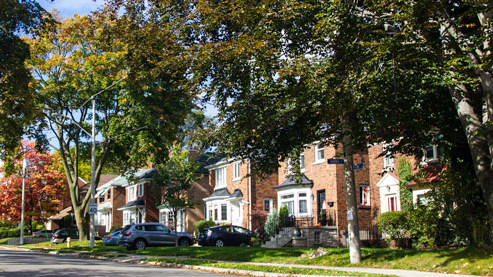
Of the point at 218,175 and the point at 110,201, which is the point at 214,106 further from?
the point at 110,201

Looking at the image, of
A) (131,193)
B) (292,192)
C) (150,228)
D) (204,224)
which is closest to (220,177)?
(204,224)

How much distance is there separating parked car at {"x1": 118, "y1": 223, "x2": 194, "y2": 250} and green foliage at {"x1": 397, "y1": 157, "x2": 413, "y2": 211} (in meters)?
14.2

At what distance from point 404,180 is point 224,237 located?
456 inches

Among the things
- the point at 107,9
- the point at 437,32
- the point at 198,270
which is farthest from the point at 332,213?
the point at 107,9

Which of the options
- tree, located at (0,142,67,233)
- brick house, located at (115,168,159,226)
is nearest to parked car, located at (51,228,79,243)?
brick house, located at (115,168,159,226)

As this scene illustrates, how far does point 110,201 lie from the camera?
210 feet

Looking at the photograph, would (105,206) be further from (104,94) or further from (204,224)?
(104,94)

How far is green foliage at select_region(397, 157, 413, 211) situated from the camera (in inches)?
1048

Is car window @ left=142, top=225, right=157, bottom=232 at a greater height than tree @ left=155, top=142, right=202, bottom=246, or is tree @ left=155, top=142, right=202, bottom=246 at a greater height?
tree @ left=155, top=142, right=202, bottom=246

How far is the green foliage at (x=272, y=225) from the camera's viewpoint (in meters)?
31.8

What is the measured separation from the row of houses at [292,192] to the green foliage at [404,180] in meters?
0.40

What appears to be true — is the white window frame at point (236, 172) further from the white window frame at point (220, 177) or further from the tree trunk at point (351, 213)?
the tree trunk at point (351, 213)

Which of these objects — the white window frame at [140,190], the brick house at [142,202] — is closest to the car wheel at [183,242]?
the brick house at [142,202]

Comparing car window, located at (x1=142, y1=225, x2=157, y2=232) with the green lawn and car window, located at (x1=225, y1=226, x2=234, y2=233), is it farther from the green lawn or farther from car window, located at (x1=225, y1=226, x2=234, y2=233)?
the green lawn
